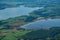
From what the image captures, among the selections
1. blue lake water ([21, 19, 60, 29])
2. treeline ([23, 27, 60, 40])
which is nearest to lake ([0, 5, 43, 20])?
blue lake water ([21, 19, 60, 29])

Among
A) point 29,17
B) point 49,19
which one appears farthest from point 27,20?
point 49,19

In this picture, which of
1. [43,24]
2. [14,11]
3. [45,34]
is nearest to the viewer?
[45,34]

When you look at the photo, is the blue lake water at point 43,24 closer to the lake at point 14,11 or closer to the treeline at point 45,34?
the treeline at point 45,34

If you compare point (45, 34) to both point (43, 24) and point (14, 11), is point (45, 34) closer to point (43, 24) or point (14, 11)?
point (43, 24)

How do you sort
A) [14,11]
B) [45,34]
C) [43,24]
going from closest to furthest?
1. [45,34]
2. [43,24]
3. [14,11]

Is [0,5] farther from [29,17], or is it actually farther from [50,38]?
[50,38]

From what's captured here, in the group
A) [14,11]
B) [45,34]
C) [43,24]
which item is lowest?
[45,34]

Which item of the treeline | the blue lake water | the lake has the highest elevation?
the lake

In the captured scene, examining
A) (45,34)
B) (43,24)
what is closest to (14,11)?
(43,24)

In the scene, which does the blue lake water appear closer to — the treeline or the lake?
the treeline
